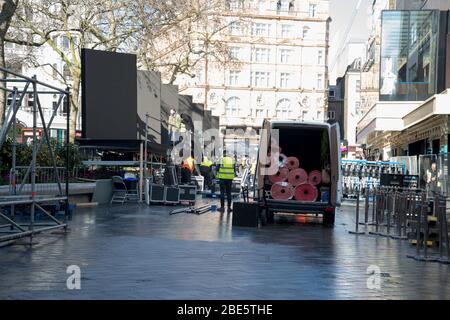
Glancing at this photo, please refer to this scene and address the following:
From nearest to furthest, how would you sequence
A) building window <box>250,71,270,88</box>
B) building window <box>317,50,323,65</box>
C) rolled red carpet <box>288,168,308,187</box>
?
rolled red carpet <box>288,168,308,187</box> < building window <box>250,71,270,88</box> < building window <box>317,50,323,65</box>

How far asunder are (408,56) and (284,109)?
48.3 metres

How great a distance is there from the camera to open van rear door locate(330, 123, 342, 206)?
17125 mm

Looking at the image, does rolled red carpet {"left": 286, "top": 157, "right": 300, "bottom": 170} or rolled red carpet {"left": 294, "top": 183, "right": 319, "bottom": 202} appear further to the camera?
rolled red carpet {"left": 286, "top": 157, "right": 300, "bottom": 170}

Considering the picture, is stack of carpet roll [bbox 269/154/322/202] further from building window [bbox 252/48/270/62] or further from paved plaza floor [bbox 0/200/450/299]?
building window [bbox 252/48/270/62]

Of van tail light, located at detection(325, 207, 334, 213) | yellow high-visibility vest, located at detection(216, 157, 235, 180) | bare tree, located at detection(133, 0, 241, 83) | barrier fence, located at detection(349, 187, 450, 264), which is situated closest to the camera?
barrier fence, located at detection(349, 187, 450, 264)

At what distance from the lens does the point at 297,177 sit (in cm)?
1808

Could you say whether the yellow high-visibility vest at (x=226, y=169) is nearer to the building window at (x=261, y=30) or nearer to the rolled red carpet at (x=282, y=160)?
the rolled red carpet at (x=282, y=160)

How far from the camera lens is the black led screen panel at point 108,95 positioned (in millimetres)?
23141

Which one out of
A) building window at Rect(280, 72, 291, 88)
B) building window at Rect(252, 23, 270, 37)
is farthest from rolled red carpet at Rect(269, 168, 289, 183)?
building window at Rect(280, 72, 291, 88)

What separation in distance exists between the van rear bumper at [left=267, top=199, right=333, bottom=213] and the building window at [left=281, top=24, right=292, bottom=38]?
250 ft

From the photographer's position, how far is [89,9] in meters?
30.7
